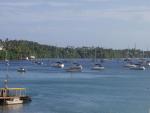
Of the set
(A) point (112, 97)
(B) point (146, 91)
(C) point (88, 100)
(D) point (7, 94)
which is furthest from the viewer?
(B) point (146, 91)

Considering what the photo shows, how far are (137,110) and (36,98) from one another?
2312 cm

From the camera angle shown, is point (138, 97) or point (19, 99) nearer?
point (19, 99)

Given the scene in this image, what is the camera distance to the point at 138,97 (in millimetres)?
99375

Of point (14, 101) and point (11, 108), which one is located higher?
point (14, 101)

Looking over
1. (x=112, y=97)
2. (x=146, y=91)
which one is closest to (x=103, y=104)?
(x=112, y=97)

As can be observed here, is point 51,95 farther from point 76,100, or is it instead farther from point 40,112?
point 40,112

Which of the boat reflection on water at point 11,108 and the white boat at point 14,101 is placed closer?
the boat reflection on water at point 11,108

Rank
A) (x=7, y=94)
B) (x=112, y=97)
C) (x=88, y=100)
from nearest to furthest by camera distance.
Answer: (x=7, y=94) < (x=88, y=100) < (x=112, y=97)

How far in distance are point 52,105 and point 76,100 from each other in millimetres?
8795

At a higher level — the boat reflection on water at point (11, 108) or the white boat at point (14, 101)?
the white boat at point (14, 101)

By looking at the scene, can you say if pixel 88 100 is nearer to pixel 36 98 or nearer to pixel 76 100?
pixel 76 100

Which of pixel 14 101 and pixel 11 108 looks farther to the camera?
pixel 14 101

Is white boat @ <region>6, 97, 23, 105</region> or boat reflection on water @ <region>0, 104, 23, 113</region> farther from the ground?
white boat @ <region>6, 97, 23, 105</region>

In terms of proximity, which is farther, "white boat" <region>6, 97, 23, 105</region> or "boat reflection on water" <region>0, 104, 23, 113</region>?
"white boat" <region>6, 97, 23, 105</region>
